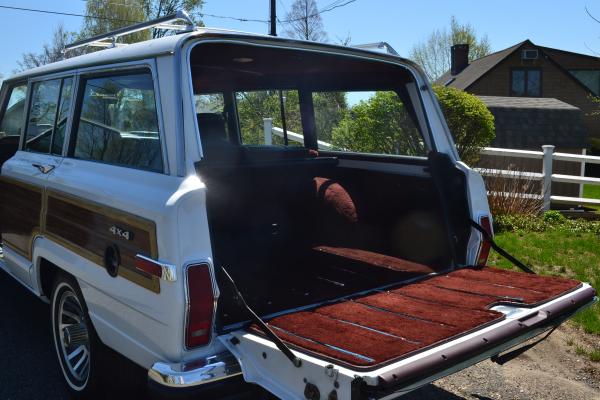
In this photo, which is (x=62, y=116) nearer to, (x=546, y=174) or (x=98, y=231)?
(x=98, y=231)

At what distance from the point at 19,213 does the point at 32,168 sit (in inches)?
15.8

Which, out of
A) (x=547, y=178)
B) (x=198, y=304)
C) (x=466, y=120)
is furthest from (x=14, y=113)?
(x=547, y=178)

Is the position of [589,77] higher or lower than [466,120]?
higher

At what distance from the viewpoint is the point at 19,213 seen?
4605 mm

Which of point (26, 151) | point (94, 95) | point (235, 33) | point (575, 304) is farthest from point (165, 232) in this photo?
point (26, 151)

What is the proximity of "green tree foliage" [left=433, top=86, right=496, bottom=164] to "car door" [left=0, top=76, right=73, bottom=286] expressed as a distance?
6.88m

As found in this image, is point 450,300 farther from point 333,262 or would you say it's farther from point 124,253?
point 124,253

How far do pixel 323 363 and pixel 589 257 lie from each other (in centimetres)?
558

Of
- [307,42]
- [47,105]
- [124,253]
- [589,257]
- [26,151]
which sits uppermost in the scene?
[307,42]

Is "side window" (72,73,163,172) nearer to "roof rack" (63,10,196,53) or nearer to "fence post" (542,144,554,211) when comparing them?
"roof rack" (63,10,196,53)

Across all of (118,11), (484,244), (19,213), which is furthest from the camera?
(118,11)

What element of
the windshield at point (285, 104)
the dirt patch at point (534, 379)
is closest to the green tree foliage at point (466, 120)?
the windshield at point (285, 104)

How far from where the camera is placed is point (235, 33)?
132 inches

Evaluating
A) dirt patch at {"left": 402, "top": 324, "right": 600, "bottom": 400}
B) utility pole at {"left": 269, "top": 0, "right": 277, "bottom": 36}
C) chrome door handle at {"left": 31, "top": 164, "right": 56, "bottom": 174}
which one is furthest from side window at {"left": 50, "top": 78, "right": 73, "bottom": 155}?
utility pole at {"left": 269, "top": 0, "right": 277, "bottom": 36}
